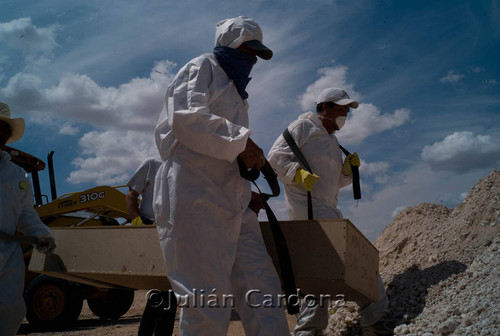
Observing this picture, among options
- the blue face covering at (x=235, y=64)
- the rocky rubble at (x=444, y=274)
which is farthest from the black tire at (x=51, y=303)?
the blue face covering at (x=235, y=64)

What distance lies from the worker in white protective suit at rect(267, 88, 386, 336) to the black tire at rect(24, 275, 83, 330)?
13.0 feet

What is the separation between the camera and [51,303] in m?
6.46

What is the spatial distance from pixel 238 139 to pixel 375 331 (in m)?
2.58

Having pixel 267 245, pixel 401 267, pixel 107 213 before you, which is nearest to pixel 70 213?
pixel 107 213

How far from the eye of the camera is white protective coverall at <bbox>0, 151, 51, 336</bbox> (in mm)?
3072

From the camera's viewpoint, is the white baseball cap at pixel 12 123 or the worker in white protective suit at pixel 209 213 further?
the white baseball cap at pixel 12 123

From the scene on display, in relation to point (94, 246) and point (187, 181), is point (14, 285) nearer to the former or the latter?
point (94, 246)

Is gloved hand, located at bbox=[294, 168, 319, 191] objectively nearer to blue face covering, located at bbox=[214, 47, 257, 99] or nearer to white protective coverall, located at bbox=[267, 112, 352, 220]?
white protective coverall, located at bbox=[267, 112, 352, 220]

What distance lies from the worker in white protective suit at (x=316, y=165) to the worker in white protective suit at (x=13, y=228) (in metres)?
1.90

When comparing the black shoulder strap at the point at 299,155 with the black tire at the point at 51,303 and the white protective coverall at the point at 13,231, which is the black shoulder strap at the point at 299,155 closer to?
the white protective coverall at the point at 13,231

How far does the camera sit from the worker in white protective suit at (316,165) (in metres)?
3.73

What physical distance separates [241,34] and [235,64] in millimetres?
165

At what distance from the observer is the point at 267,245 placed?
104 inches

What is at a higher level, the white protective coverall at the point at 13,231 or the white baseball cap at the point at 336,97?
the white baseball cap at the point at 336,97
